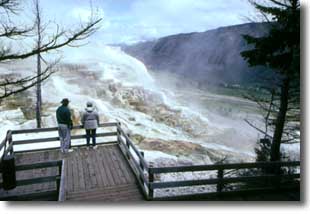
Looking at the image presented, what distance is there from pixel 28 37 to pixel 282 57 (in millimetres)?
2692

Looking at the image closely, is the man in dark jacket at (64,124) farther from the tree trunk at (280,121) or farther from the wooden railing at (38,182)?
the tree trunk at (280,121)

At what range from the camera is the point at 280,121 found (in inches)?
137

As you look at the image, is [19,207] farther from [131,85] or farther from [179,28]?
[131,85]

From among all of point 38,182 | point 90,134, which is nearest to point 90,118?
point 90,134

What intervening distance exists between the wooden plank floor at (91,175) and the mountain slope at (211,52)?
1.52 meters

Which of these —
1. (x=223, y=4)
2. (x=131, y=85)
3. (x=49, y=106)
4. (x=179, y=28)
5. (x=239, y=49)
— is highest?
(x=223, y=4)

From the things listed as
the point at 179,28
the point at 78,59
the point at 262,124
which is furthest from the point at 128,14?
the point at 262,124

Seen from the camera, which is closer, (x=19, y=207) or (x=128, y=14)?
(x=19, y=207)

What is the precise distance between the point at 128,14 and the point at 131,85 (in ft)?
6.99

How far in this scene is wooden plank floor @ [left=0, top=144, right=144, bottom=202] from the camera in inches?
111

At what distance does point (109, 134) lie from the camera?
14.0 ft

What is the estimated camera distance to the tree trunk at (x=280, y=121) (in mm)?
3201

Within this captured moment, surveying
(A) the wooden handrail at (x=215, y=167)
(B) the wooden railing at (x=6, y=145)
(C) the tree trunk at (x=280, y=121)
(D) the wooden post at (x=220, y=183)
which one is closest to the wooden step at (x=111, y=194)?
(A) the wooden handrail at (x=215, y=167)
